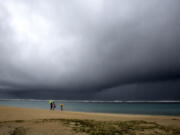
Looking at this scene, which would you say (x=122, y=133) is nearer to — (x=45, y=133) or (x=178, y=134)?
(x=178, y=134)

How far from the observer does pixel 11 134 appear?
10.9 meters

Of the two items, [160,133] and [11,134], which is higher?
[11,134]

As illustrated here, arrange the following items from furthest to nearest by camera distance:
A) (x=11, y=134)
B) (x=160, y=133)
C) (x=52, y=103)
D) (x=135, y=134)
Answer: (x=52, y=103)
(x=160, y=133)
(x=135, y=134)
(x=11, y=134)

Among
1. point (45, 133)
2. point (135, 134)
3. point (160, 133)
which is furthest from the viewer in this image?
point (160, 133)

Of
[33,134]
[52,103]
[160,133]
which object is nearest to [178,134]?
[160,133]

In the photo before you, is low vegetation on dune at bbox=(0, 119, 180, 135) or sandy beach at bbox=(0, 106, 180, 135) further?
sandy beach at bbox=(0, 106, 180, 135)

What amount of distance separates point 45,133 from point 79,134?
2672 mm

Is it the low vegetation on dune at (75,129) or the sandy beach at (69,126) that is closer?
the low vegetation on dune at (75,129)

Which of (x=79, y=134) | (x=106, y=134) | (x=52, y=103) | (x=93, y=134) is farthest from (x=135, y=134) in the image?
(x=52, y=103)

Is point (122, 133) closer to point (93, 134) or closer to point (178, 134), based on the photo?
point (93, 134)

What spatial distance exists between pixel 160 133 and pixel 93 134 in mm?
6535

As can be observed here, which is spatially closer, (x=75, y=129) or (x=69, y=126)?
(x=75, y=129)

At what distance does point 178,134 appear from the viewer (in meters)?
13.9

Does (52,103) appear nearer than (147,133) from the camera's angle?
No
